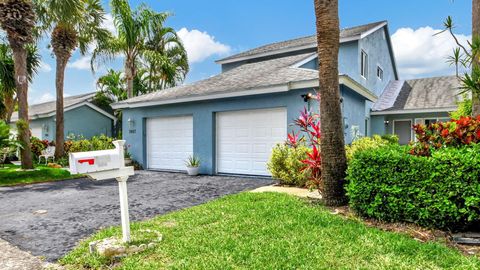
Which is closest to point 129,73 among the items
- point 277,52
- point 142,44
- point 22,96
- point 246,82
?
point 142,44

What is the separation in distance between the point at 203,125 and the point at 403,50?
16.8 m

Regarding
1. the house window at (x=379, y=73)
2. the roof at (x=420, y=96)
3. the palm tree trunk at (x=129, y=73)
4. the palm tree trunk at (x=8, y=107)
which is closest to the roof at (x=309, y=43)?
the house window at (x=379, y=73)

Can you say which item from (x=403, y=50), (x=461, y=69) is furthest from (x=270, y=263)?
(x=403, y=50)

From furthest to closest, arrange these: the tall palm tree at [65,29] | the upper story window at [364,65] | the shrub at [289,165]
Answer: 1. the upper story window at [364,65]
2. the tall palm tree at [65,29]
3. the shrub at [289,165]

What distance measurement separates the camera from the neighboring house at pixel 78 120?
20.8 meters

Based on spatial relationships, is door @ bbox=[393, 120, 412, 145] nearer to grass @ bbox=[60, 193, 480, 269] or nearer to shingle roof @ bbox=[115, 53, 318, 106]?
shingle roof @ bbox=[115, 53, 318, 106]

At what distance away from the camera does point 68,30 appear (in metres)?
15.0

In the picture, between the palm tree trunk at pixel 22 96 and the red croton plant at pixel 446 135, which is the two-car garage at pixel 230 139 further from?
the red croton plant at pixel 446 135

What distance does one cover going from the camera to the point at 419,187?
183 inches

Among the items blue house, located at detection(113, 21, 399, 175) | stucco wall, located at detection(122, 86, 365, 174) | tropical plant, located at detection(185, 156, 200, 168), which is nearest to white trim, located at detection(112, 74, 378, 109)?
blue house, located at detection(113, 21, 399, 175)

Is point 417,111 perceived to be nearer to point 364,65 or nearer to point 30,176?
point 364,65

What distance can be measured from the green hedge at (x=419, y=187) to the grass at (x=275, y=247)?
1.68ft

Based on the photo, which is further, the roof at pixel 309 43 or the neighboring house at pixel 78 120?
the neighboring house at pixel 78 120

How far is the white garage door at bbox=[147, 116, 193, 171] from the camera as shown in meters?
12.6
